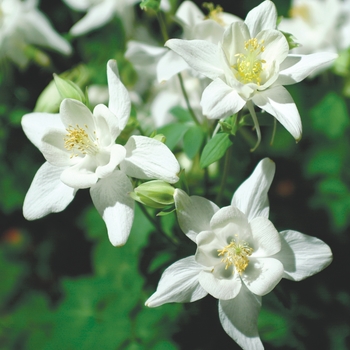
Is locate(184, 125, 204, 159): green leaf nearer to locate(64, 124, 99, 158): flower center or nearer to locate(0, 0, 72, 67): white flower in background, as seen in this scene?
locate(64, 124, 99, 158): flower center

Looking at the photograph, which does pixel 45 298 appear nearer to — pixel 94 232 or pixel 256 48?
pixel 94 232

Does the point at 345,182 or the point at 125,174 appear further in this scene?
the point at 345,182

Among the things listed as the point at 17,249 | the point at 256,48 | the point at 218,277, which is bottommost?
the point at 17,249

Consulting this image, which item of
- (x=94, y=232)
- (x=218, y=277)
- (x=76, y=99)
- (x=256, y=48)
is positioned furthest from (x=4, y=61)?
(x=218, y=277)

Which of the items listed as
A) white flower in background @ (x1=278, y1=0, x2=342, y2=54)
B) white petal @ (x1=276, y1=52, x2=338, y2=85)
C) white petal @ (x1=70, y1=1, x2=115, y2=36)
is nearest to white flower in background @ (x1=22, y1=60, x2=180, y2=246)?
white petal @ (x1=276, y1=52, x2=338, y2=85)

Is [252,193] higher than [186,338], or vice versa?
[252,193]
